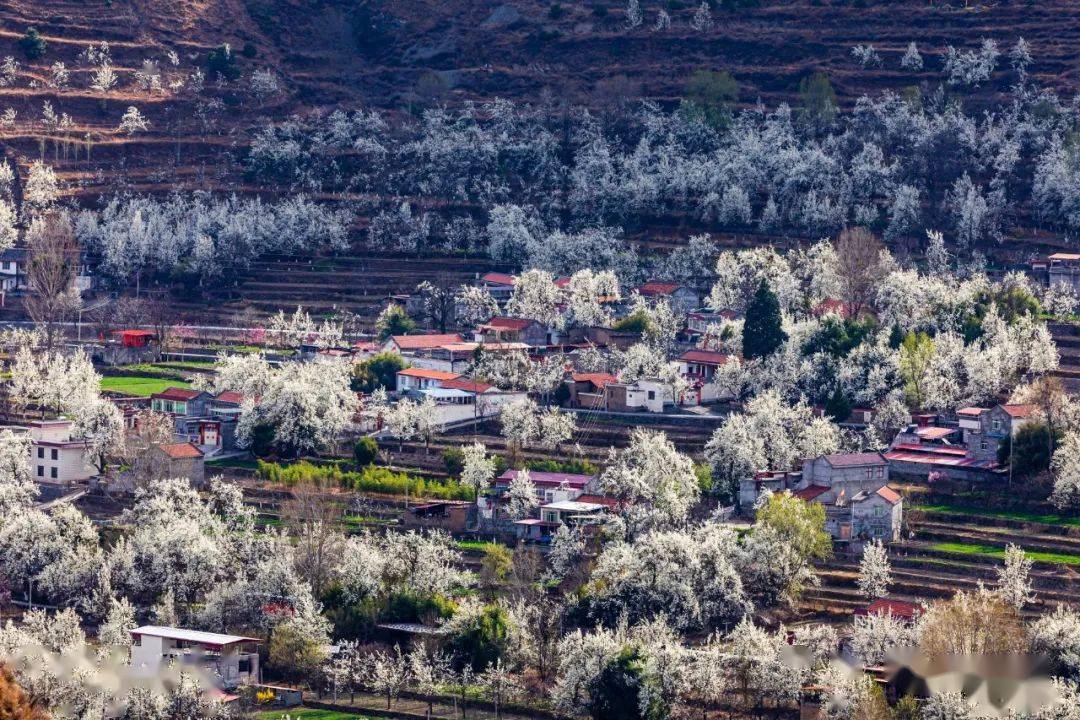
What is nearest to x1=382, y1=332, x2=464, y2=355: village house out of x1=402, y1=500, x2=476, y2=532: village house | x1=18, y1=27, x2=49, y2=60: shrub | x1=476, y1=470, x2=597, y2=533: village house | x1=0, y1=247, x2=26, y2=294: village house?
x1=476, y1=470, x2=597, y2=533: village house

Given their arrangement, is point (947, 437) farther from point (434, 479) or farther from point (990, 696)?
point (990, 696)

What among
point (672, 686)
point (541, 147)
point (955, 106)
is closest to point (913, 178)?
point (955, 106)

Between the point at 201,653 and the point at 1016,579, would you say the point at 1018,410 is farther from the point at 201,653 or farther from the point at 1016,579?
the point at 201,653

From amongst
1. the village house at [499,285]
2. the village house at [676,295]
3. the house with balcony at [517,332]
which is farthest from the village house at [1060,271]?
the village house at [499,285]

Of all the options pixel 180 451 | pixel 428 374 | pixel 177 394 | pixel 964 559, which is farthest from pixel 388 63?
pixel 964 559

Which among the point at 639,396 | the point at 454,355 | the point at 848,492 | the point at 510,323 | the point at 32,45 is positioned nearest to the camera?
the point at 848,492

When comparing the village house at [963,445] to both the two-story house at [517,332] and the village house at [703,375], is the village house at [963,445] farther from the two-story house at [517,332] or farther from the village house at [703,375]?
the two-story house at [517,332]
